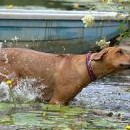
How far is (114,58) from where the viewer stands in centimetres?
868

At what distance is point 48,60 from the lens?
898cm

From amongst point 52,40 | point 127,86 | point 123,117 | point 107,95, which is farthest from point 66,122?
point 52,40

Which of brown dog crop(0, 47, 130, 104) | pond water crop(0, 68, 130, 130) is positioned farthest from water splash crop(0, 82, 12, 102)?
pond water crop(0, 68, 130, 130)

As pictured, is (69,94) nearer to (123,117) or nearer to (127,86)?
(123,117)

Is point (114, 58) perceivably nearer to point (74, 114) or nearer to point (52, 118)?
point (74, 114)

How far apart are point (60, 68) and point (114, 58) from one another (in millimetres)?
830

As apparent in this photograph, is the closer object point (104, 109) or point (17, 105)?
point (17, 105)

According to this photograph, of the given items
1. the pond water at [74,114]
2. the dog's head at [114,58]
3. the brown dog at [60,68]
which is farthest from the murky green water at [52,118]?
the dog's head at [114,58]

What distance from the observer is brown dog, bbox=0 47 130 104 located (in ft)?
28.4

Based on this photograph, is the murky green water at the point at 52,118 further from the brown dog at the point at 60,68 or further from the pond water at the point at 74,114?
→ the brown dog at the point at 60,68

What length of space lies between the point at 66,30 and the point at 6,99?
666 cm

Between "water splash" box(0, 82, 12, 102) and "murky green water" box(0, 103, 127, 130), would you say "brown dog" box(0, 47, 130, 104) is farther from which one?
"murky green water" box(0, 103, 127, 130)

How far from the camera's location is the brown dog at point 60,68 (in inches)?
341

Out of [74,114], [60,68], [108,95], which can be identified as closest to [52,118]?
[74,114]
